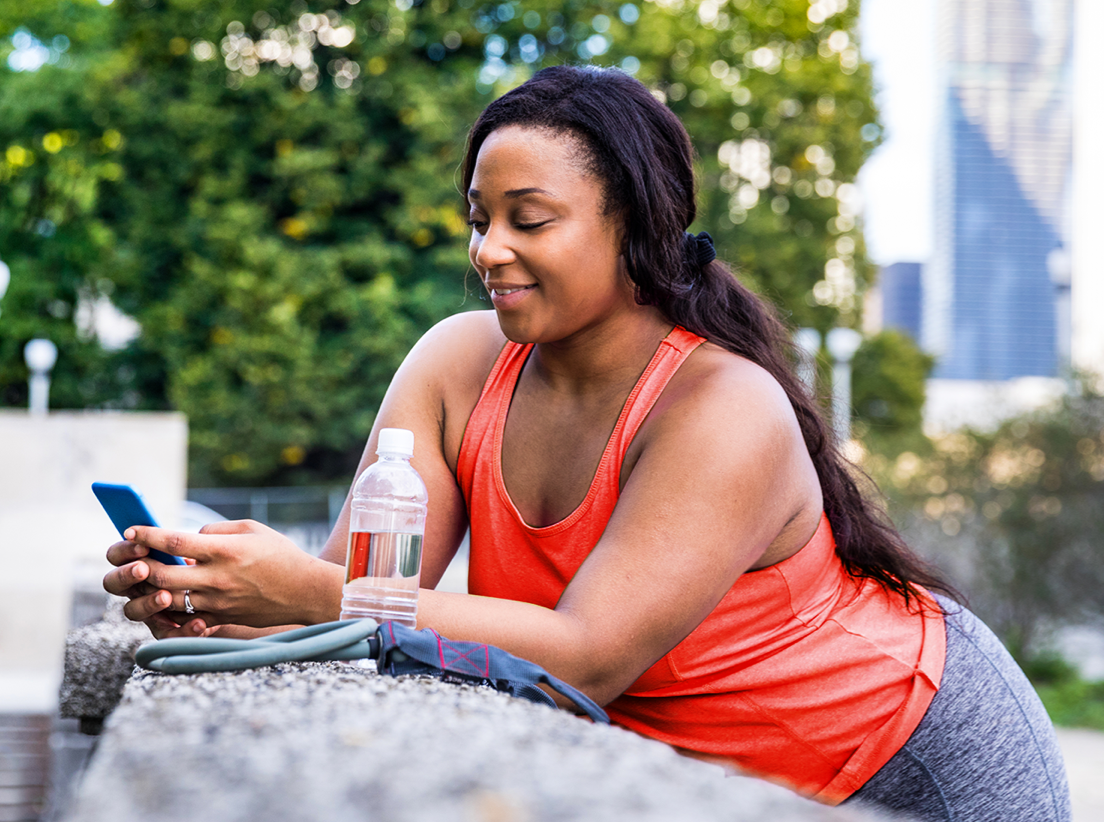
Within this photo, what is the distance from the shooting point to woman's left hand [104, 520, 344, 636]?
1562 mm

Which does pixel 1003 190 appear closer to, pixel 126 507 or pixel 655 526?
pixel 655 526

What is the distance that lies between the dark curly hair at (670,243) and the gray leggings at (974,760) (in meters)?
0.21

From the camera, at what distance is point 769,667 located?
6.30ft

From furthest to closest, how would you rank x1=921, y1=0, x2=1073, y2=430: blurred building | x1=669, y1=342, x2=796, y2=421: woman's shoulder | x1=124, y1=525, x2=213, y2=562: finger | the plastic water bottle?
x1=921, y1=0, x2=1073, y2=430: blurred building < x1=669, y1=342, x2=796, y2=421: woman's shoulder < the plastic water bottle < x1=124, y1=525, x2=213, y2=562: finger

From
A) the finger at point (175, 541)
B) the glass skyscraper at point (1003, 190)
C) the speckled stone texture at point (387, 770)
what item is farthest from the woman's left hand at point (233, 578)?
the glass skyscraper at point (1003, 190)

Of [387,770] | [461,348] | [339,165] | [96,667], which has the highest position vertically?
[339,165]

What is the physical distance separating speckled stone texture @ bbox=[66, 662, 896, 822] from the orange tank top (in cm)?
80

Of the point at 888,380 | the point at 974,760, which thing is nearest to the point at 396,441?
the point at 974,760

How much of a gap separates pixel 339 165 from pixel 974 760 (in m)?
18.2

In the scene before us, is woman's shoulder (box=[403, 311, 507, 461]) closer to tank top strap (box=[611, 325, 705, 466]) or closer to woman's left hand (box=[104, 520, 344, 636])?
tank top strap (box=[611, 325, 705, 466])

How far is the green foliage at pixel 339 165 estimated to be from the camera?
18.2 m

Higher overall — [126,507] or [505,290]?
[505,290]

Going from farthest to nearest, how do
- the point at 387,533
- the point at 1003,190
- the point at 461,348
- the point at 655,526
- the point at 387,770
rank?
1. the point at 1003,190
2. the point at 461,348
3. the point at 387,533
4. the point at 655,526
5. the point at 387,770

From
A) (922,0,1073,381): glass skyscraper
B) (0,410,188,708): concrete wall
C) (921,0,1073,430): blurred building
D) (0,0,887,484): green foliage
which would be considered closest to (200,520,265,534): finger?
(0,410,188,708): concrete wall
